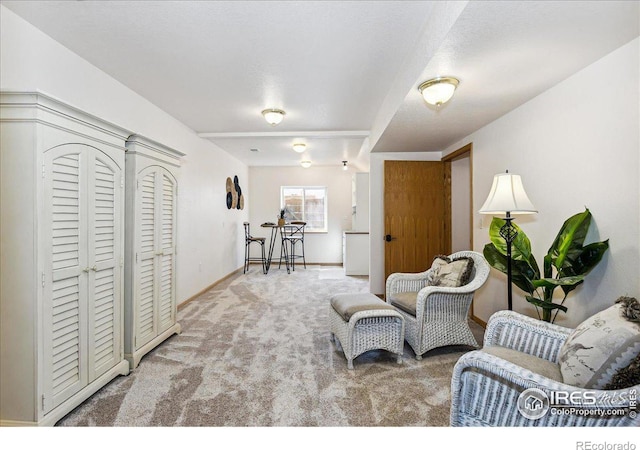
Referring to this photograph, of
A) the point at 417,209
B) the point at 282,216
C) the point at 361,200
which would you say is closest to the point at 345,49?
the point at 417,209

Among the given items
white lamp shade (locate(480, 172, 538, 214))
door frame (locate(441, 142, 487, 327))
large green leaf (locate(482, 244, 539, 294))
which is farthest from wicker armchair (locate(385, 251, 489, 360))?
door frame (locate(441, 142, 487, 327))

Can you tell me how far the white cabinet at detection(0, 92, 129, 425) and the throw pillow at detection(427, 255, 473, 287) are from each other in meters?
2.74

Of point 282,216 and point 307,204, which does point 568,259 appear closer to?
point 282,216

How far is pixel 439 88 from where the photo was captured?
2207 mm

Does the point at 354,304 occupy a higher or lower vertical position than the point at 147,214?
lower

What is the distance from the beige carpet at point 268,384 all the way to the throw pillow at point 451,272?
2.04ft

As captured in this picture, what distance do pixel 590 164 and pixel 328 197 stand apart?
602cm

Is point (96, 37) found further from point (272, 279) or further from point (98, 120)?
point (272, 279)

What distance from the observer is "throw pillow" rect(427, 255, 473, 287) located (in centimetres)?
277

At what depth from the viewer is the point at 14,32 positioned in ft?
6.57

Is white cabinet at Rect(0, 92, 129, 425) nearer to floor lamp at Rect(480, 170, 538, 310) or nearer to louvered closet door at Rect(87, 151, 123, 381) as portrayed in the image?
louvered closet door at Rect(87, 151, 123, 381)

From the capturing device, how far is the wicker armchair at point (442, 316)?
263cm

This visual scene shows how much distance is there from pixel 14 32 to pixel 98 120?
2.40 feet
